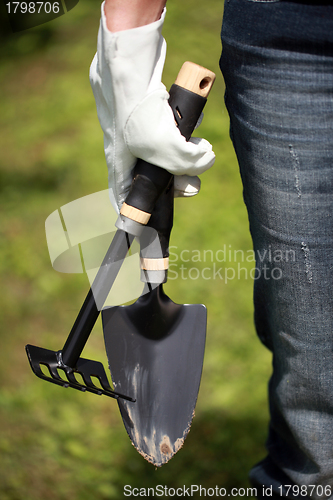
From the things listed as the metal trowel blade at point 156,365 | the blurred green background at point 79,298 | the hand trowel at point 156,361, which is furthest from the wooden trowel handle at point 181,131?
the blurred green background at point 79,298

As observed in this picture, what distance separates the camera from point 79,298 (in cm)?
205

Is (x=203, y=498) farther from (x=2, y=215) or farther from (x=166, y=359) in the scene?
(x=2, y=215)

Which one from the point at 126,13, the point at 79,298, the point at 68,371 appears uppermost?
the point at 126,13

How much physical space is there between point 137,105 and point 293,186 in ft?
1.07

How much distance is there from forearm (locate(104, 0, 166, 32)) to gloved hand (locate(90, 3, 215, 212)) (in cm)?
1

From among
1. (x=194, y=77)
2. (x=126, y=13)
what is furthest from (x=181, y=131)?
(x=126, y=13)

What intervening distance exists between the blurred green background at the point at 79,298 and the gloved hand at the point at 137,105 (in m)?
1.01

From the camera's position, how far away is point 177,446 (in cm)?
110

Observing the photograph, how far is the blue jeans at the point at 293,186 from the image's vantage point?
0.81 metres

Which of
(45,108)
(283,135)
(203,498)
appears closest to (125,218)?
(283,135)

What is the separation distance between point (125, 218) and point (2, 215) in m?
1.71

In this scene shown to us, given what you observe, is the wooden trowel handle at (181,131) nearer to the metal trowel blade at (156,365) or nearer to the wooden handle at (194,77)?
the wooden handle at (194,77)

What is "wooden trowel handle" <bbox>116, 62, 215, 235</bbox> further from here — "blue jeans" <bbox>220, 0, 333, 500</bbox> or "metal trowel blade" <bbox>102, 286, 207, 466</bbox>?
"metal trowel blade" <bbox>102, 286, 207, 466</bbox>

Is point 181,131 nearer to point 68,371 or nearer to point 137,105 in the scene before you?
point 137,105
